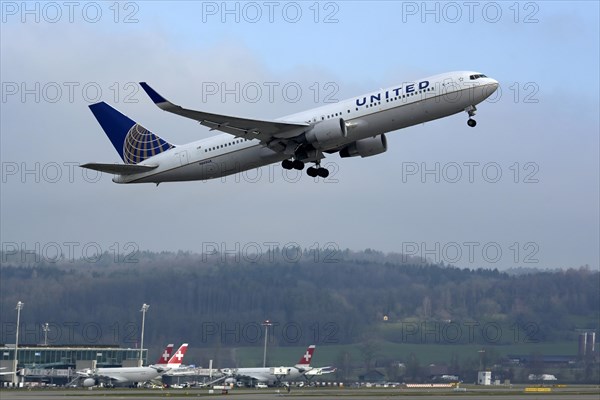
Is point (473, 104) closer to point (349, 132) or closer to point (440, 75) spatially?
point (440, 75)

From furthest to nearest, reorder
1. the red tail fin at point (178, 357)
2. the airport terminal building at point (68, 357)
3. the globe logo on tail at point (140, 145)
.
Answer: the airport terminal building at point (68, 357) < the red tail fin at point (178, 357) < the globe logo on tail at point (140, 145)

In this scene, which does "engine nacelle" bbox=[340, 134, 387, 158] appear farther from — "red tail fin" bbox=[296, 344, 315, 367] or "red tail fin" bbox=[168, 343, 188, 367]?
"red tail fin" bbox=[168, 343, 188, 367]

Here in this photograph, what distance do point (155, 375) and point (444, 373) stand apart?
68.2 feet

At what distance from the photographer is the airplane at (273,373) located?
68062 mm

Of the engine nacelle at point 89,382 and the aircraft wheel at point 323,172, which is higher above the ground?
the aircraft wheel at point 323,172

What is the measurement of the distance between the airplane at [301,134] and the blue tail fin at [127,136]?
0.08 metres

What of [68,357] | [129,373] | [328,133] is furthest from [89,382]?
[328,133]

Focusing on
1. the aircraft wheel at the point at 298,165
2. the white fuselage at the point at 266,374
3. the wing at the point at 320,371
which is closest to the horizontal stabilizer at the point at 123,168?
the aircraft wheel at the point at 298,165

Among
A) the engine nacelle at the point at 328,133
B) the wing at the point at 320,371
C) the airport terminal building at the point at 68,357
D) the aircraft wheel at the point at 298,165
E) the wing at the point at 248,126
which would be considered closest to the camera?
the wing at the point at 248,126

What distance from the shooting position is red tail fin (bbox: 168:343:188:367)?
69250mm

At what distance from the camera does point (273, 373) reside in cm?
6812

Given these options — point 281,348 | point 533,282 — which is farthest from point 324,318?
point 533,282

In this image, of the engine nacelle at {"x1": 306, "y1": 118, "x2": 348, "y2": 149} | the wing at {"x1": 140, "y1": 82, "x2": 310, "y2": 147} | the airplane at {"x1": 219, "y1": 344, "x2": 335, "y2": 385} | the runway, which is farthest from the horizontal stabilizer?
the airplane at {"x1": 219, "y1": 344, "x2": 335, "y2": 385}

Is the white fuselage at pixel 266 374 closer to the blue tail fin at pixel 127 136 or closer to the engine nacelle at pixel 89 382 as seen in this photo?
the engine nacelle at pixel 89 382
